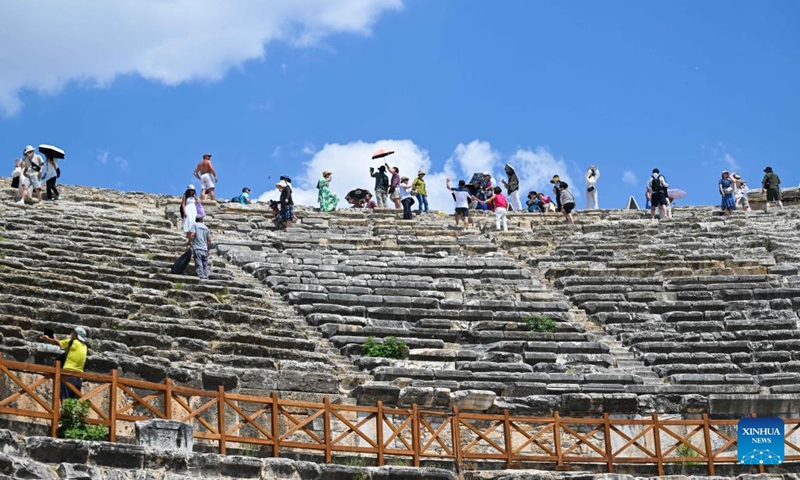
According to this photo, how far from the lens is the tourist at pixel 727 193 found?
2973cm

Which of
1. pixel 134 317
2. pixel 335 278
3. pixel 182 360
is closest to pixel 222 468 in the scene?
pixel 182 360

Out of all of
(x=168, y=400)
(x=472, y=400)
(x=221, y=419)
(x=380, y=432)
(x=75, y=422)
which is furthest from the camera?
(x=472, y=400)

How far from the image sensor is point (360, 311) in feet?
67.5

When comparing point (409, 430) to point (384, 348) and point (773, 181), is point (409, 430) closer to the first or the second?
point (384, 348)

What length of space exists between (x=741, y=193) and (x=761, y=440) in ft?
53.3

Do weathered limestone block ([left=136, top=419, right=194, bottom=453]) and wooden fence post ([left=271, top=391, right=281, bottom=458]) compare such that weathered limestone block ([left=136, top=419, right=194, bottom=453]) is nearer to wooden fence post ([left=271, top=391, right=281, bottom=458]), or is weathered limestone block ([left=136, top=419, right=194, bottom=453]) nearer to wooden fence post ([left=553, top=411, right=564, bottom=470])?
wooden fence post ([left=271, top=391, right=281, bottom=458])

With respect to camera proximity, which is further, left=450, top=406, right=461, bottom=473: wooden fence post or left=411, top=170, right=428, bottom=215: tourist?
left=411, top=170, right=428, bottom=215: tourist

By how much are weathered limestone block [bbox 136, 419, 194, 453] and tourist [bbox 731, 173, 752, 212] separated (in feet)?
66.0

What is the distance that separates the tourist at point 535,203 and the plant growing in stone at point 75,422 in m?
19.0

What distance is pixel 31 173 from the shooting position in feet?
88.0

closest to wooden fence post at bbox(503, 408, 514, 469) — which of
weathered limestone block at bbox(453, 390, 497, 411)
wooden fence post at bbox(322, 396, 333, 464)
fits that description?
weathered limestone block at bbox(453, 390, 497, 411)

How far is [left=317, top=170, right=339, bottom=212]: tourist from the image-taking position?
99.4 ft

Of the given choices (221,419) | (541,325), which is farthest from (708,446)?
(221,419)

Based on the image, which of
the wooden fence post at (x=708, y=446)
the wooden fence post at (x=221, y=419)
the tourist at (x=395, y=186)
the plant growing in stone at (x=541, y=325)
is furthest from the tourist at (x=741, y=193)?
the wooden fence post at (x=221, y=419)
